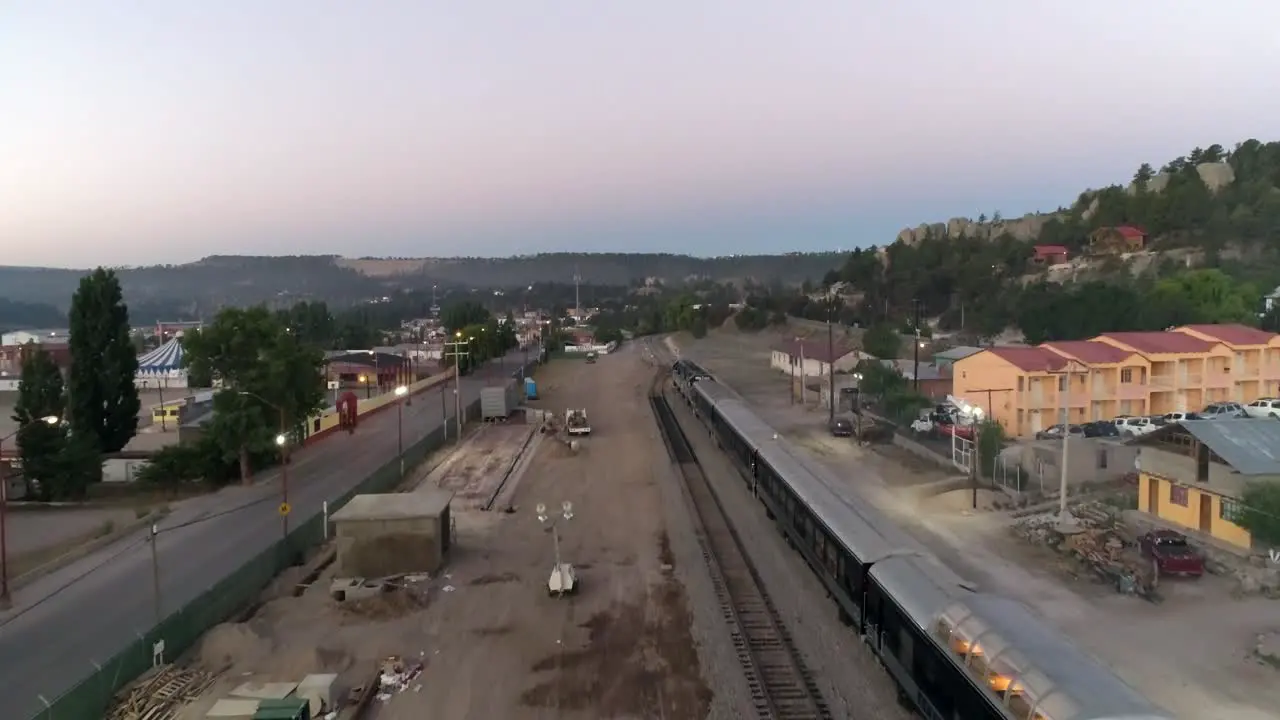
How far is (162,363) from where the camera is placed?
76.0 m

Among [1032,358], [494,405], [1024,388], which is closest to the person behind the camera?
[1024,388]

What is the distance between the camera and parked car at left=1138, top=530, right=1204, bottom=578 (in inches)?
880

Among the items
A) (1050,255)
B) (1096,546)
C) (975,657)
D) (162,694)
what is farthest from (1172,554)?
(1050,255)

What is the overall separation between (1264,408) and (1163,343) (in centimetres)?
554

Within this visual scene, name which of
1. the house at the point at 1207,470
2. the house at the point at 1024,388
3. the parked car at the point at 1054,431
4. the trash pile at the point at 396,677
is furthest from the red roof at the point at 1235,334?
the trash pile at the point at 396,677

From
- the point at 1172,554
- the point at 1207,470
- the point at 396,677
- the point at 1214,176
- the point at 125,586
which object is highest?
the point at 1214,176

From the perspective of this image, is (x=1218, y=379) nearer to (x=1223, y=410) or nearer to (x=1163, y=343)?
(x=1163, y=343)

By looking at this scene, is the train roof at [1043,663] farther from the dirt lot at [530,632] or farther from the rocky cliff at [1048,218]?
the rocky cliff at [1048,218]

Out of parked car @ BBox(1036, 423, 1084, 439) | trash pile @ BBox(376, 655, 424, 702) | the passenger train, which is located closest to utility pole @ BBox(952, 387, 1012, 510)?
parked car @ BBox(1036, 423, 1084, 439)

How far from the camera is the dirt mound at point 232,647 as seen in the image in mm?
17984

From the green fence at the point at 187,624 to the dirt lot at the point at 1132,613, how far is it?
16188 millimetres

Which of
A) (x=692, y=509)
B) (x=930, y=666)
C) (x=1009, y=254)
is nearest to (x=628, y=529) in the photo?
(x=692, y=509)

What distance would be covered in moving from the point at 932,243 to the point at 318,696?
5765 inches

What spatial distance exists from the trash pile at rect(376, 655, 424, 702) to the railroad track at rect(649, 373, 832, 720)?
21.8 ft
